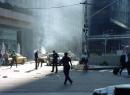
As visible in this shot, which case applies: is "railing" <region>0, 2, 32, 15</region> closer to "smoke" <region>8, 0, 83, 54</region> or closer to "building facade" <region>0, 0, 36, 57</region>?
"building facade" <region>0, 0, 36, 57</region>

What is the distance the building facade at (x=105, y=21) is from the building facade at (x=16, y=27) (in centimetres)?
1397

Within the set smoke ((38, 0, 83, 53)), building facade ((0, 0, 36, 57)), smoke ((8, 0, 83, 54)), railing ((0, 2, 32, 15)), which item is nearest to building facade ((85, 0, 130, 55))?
building facade ((0, 0, 36, 57))

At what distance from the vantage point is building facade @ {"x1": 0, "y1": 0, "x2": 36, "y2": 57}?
63016 mm

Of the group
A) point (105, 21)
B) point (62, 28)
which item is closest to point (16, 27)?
point (62, 28)

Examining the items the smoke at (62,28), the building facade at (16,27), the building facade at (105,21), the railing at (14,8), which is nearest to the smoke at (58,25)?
the smoke at (62,28)

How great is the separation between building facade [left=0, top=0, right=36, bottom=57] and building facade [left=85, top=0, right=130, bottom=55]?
1397 centimetres

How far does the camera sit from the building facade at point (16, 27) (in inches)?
2481

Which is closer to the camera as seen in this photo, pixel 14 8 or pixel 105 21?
pixel 105 21

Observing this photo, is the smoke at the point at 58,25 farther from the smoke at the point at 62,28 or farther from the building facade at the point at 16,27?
the building facade at the point at 16,27

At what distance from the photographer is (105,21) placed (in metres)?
55.2

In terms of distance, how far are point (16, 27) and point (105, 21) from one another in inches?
682

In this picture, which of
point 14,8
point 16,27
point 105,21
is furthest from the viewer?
point 16,27

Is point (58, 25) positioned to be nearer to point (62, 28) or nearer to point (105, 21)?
point (62, 28)

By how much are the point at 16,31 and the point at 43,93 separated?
51.4 m
